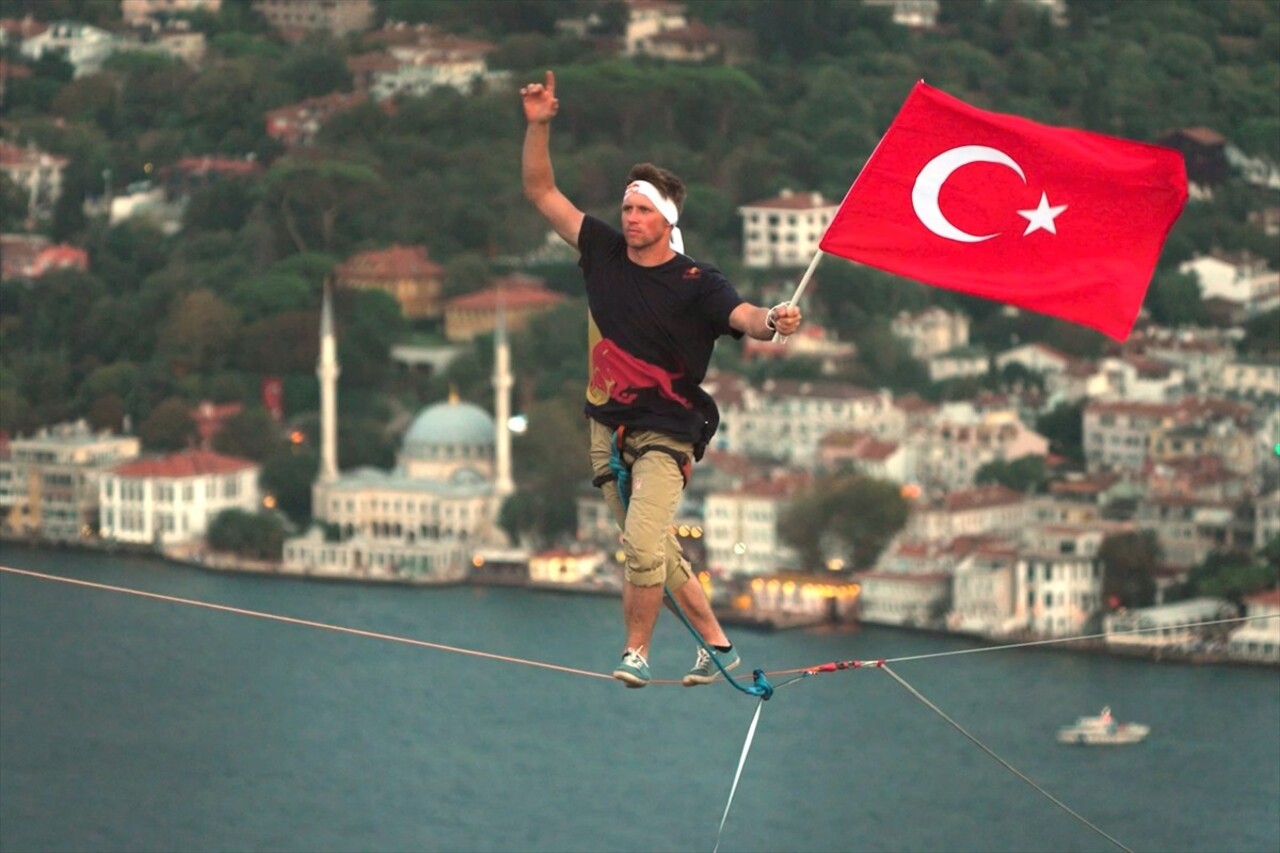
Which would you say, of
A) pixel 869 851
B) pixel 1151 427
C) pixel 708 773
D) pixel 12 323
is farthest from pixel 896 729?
pixel 12 323

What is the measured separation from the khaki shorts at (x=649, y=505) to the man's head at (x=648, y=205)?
1.17ft

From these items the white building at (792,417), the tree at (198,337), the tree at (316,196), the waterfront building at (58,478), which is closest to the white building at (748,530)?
the white building at (792,417)

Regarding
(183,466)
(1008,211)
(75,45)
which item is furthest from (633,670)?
(75,45)

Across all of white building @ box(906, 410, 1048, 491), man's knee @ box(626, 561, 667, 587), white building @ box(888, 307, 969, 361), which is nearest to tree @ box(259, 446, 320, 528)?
white building @ box(906, 410, 1048, 491)

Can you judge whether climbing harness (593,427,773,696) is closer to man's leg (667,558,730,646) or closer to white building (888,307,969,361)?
man's leg (667,558,730,646)

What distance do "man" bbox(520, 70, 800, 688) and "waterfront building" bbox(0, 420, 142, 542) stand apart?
25783 mm

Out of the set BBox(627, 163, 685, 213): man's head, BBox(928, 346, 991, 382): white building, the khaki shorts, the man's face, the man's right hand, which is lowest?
BBox(928, 346, 991, 382): white building

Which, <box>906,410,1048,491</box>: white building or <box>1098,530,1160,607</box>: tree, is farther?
<box>906,410,1048,491</box>: white building

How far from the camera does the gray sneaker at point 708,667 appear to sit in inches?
329

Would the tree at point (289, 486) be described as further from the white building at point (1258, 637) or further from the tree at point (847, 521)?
the white building at point (1258, 637)

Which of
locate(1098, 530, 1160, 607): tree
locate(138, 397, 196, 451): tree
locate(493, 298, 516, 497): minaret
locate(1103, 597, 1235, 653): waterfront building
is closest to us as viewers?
locate(1103, 597, 1235, 653): waterfront building

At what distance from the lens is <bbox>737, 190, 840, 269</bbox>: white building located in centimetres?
4112

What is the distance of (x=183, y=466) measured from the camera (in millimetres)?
34188

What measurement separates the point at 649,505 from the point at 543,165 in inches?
23.6
